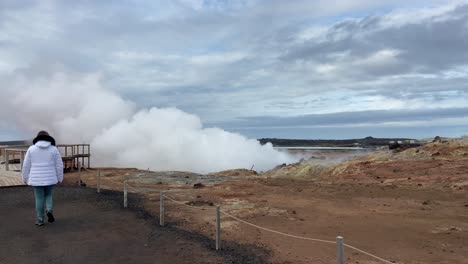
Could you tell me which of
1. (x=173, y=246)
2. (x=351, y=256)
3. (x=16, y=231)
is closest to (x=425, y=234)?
(x=351, y=256)

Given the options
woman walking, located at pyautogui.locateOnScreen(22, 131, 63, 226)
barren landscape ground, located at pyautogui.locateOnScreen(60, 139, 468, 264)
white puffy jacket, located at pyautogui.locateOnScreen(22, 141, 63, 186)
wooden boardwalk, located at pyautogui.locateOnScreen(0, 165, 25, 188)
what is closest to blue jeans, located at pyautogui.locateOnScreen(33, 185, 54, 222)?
woman walking, located at pyautogui.locateOnScreen(22, 131, 63, 226)

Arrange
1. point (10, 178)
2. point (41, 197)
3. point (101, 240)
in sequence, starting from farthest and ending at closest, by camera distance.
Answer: point (10, 178)
point (41, 197)
point (101, 240)

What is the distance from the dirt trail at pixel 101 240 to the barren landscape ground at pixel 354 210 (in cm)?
108

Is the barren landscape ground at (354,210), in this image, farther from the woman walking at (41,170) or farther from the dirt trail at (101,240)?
the woman walking at (41,170)

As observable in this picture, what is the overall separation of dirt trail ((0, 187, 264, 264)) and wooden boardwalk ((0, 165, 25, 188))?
6.66 meters

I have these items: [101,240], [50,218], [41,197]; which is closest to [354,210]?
[101,240]

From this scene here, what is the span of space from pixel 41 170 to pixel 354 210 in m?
10.9

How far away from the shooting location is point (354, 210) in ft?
54.2

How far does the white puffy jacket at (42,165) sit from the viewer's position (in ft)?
33.4

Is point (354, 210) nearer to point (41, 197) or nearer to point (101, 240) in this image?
point (101, 240)

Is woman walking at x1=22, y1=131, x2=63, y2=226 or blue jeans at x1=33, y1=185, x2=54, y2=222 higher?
woman walking at x1=22, y1=131, x2=63, y2=226

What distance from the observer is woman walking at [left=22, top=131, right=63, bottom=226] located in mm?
10180

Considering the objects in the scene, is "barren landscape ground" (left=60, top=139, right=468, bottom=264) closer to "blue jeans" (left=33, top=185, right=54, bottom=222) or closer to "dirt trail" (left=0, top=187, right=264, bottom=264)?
"dirt trail" (left=0, top=187, right=264, bottom=264)

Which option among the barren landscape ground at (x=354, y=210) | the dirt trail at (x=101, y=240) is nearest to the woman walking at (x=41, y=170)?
the dirt trail at (x=101, y=240)
